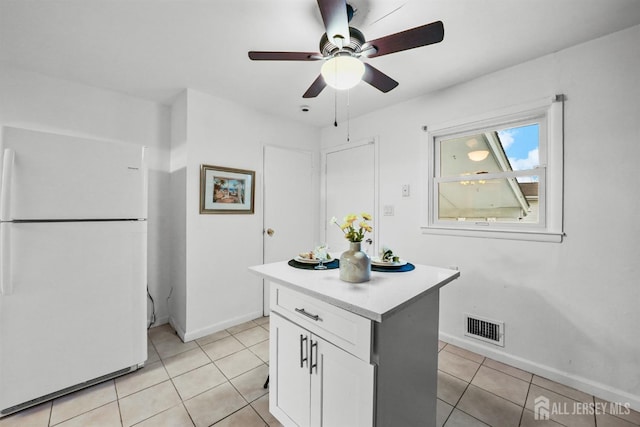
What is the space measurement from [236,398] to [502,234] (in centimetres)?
233

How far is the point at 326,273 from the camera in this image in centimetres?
146

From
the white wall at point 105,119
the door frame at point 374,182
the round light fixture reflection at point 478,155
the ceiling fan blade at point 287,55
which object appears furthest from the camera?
the door frame at point 374,182

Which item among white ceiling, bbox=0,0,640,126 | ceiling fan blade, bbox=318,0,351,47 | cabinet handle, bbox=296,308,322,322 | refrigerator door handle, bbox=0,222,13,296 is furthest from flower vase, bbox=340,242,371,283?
refrigerator door handle, bbox=0,222,13,296

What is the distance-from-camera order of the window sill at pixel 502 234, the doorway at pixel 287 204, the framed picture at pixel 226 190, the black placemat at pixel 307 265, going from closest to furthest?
the black placemat at pixel 307 265
the window sill at pixel 502 234
the framed picture at pixel 226 190
the doorway at pixel 287 204

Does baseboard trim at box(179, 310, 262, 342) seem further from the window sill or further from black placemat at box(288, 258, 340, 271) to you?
the window sill

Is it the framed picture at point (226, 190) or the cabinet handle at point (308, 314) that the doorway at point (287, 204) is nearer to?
the framed picture at point (226, 190)

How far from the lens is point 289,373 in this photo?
1.39m

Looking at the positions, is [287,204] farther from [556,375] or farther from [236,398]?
[556,375]

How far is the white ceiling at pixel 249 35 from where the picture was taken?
1509 mm

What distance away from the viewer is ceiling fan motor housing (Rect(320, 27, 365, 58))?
146 cm

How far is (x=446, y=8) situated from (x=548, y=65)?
1.06m

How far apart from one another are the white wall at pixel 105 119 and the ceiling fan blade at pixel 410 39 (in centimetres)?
248

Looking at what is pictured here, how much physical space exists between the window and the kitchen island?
110 cm

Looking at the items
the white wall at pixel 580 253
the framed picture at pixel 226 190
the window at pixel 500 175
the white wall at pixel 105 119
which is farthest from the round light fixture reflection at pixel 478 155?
the white wall at pixel 105 119
